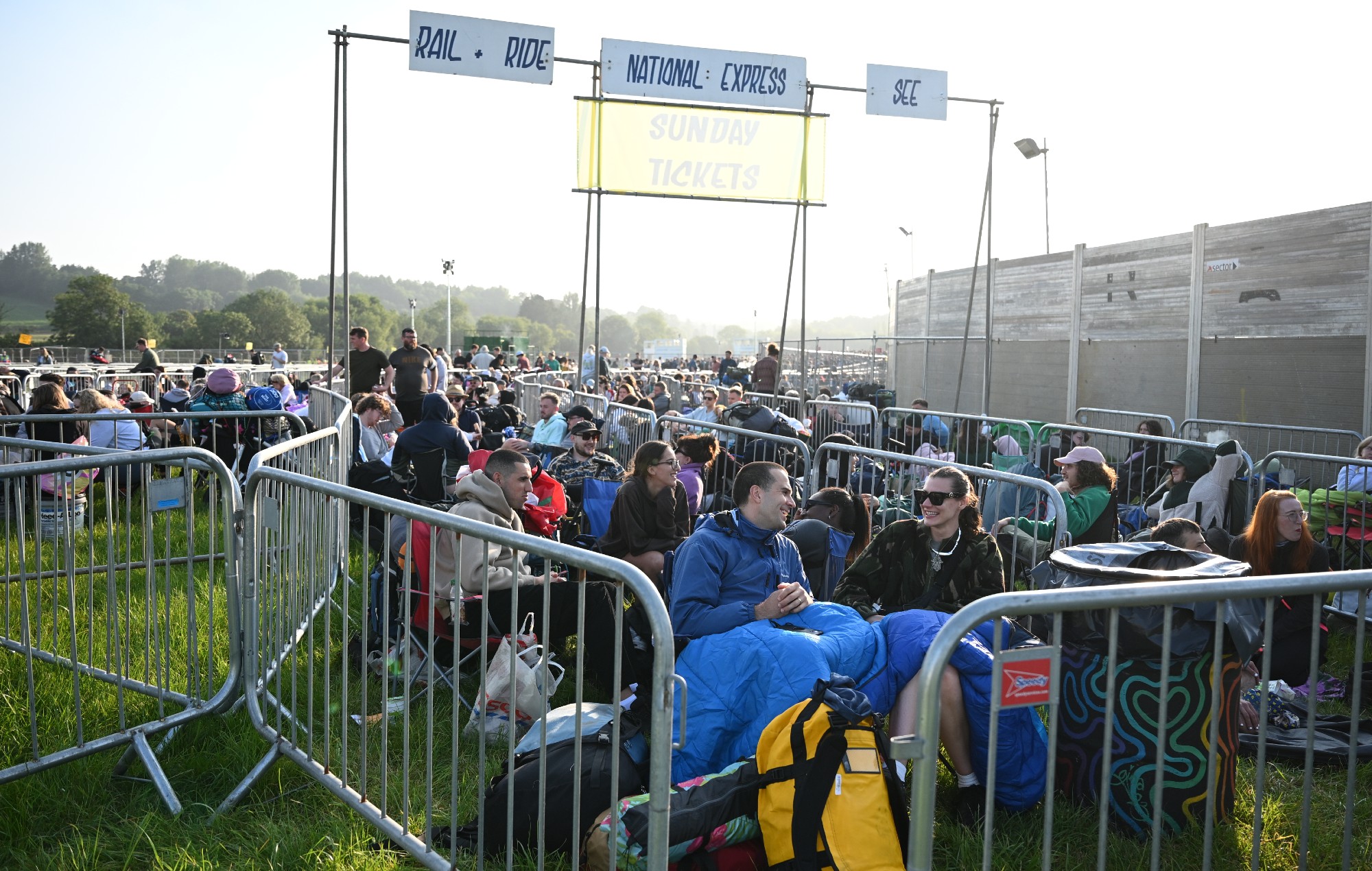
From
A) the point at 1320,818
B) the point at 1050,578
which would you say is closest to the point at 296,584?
the point at 1050,578

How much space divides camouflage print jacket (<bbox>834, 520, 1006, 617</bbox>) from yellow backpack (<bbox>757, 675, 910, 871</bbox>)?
1.62m

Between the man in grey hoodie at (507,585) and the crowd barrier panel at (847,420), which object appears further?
the crowd barrier panel at (847,420)

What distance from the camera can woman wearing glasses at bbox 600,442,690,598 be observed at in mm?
6316

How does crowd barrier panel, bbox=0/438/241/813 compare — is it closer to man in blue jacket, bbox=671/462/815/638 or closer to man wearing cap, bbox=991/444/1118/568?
man in blue jacket, bbox=671/462/815/638

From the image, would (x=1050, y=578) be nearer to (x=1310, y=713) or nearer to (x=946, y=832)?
(x=946, y=832)

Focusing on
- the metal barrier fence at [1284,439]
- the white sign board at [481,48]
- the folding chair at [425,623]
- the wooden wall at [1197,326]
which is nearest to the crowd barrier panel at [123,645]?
the folding chair at [425,623]

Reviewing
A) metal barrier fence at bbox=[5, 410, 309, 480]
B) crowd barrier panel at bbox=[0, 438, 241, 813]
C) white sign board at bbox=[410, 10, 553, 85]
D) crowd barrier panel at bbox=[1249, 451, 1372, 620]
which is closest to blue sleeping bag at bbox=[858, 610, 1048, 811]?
crowd barrier panel at bbox=[0, 438, 241, 813]

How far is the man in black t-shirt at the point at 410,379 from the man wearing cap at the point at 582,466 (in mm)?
5588

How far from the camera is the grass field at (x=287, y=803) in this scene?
3.47 meters

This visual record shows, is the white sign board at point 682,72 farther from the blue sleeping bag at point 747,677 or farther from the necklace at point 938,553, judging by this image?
the blue sleeping bag at point 747,677

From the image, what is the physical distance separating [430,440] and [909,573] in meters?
4.85

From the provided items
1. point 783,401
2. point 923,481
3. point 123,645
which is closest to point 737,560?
point 923,481

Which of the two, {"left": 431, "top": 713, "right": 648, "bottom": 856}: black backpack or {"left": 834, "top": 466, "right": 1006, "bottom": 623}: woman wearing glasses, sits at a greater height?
{"left": 834, "top": 466, "right": 1006, "bottom": 623}: woman wearing glasses

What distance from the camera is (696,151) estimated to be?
10602 millimetres
